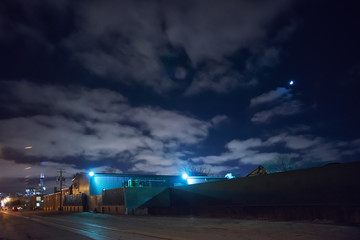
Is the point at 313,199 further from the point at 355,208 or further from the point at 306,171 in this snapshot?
the point at 355,208

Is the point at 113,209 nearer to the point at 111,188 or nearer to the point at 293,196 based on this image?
the point at 111,188

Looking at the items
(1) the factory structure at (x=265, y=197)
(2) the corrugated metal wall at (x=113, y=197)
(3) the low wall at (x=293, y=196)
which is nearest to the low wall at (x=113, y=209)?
(1) the factory structure at (x=265, y=197)

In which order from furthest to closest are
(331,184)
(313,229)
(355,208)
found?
(331,184), (355,208), (313,229)

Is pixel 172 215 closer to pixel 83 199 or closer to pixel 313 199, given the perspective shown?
pixel 313 199

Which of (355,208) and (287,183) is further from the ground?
(287,183)

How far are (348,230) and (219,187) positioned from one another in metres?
14.8

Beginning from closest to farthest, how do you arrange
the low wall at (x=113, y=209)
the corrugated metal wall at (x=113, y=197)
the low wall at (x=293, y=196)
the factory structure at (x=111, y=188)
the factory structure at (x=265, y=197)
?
the low wall at (x=293, y=196), the factory structure at (x=265, y=197), the low wall at (x=113, y=209), the corrugated metal wall at (x=113, y=197), the factory structure at (x=111, y=188)

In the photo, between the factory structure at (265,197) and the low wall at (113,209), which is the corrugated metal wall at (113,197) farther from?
Answer: the low wall at (113,209)

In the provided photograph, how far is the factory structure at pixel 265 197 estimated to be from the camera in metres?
14.6

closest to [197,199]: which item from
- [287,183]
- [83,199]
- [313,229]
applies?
[287,183]

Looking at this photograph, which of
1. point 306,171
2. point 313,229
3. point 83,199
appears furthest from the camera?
point 83,199

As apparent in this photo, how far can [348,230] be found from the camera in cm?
1080

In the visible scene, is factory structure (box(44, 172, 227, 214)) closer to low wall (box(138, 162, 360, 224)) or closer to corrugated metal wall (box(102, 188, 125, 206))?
corrugated metal wall (box(102, 188, 125, 206))

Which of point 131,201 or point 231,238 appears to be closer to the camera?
point 231,238
